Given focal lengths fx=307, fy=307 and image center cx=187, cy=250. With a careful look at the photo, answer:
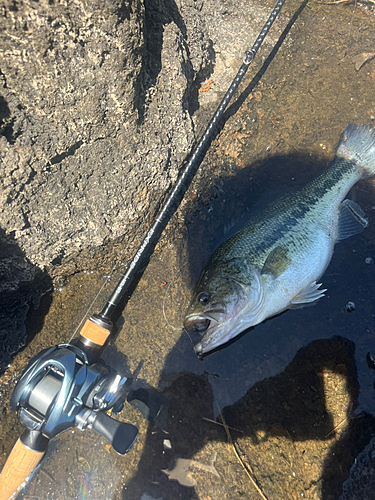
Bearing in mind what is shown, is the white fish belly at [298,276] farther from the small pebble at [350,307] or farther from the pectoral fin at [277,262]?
the small pebble at [350,307]

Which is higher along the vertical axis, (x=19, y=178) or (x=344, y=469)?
(x=19, y=178)

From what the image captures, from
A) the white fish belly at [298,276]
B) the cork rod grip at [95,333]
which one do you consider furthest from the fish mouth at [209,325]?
the cork rod grip at [95,333]

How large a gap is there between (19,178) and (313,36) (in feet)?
12.3

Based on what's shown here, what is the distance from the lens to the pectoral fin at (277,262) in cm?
278

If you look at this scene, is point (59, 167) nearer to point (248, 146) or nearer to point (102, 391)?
point (102, 391)

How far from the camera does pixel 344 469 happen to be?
8.38ft

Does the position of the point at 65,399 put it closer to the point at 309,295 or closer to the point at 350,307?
the point at 309,295

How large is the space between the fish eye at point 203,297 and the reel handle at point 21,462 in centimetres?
152

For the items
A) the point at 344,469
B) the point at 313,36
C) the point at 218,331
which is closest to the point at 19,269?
the point at 218,331

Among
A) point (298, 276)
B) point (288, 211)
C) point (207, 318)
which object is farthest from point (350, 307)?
point (207, 318)

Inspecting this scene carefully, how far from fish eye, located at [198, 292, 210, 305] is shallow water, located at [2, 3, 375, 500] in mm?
416

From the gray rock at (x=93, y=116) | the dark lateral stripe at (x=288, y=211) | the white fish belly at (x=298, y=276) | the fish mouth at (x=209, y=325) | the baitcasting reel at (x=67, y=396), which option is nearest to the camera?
the gray rock at (x=93, y=116)

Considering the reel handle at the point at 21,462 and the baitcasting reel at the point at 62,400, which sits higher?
the baitcasting reel at the point at 62,400

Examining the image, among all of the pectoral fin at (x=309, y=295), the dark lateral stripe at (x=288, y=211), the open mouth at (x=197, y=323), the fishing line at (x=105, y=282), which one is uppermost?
the dark lateral stripe at (x=288, y=211)
